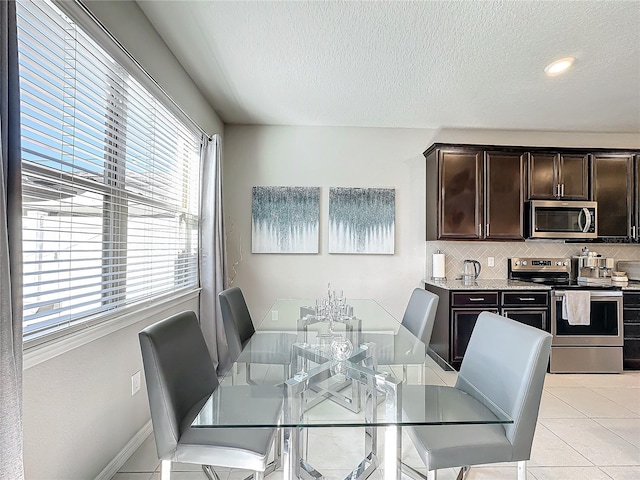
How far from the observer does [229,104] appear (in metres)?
3.57

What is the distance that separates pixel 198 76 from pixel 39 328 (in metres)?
2.37

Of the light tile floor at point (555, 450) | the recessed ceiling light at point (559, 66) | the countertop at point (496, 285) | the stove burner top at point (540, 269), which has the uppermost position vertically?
the recessed ceiling light at point (559, 66)

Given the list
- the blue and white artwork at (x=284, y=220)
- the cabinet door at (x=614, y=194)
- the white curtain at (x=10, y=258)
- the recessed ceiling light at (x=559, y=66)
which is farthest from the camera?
the blue and white artwork at (x=284, y=220)

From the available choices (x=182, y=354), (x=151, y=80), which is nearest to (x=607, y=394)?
(x=182, y=354)

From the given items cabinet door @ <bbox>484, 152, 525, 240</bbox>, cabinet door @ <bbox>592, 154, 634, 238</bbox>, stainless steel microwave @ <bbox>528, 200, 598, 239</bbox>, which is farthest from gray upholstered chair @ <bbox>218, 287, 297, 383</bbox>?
cabinet door @ <bbox>592, 154, 634, 238</bbox>

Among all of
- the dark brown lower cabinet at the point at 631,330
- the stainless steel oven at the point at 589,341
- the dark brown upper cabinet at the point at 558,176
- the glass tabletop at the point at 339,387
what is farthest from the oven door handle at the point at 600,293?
the glass tabletop at the point at 339,387

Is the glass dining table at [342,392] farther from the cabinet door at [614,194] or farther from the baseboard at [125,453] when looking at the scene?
the cabinet door at [614,194]

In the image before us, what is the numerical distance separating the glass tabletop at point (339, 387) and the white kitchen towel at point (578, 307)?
2346mm

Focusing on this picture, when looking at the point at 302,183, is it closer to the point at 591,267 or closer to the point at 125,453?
the point at 125,453

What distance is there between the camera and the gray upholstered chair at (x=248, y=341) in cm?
179

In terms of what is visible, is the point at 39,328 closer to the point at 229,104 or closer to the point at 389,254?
the point at 229,104

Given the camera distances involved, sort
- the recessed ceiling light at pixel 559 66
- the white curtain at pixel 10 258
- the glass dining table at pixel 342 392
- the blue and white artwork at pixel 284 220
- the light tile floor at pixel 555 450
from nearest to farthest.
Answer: the white curtain at pixel 10 258
the glass dining table at pixel 342 392
the light tile floor at pixel 555 450
the recessed ceiling light at pixel 559 66
the blue and white artwork at pixel 284 220

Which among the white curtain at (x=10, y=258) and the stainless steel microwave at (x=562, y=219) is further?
the stainless steel microwave at (x=562, y=219)

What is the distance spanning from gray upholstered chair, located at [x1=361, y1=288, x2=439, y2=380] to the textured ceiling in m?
1.79
